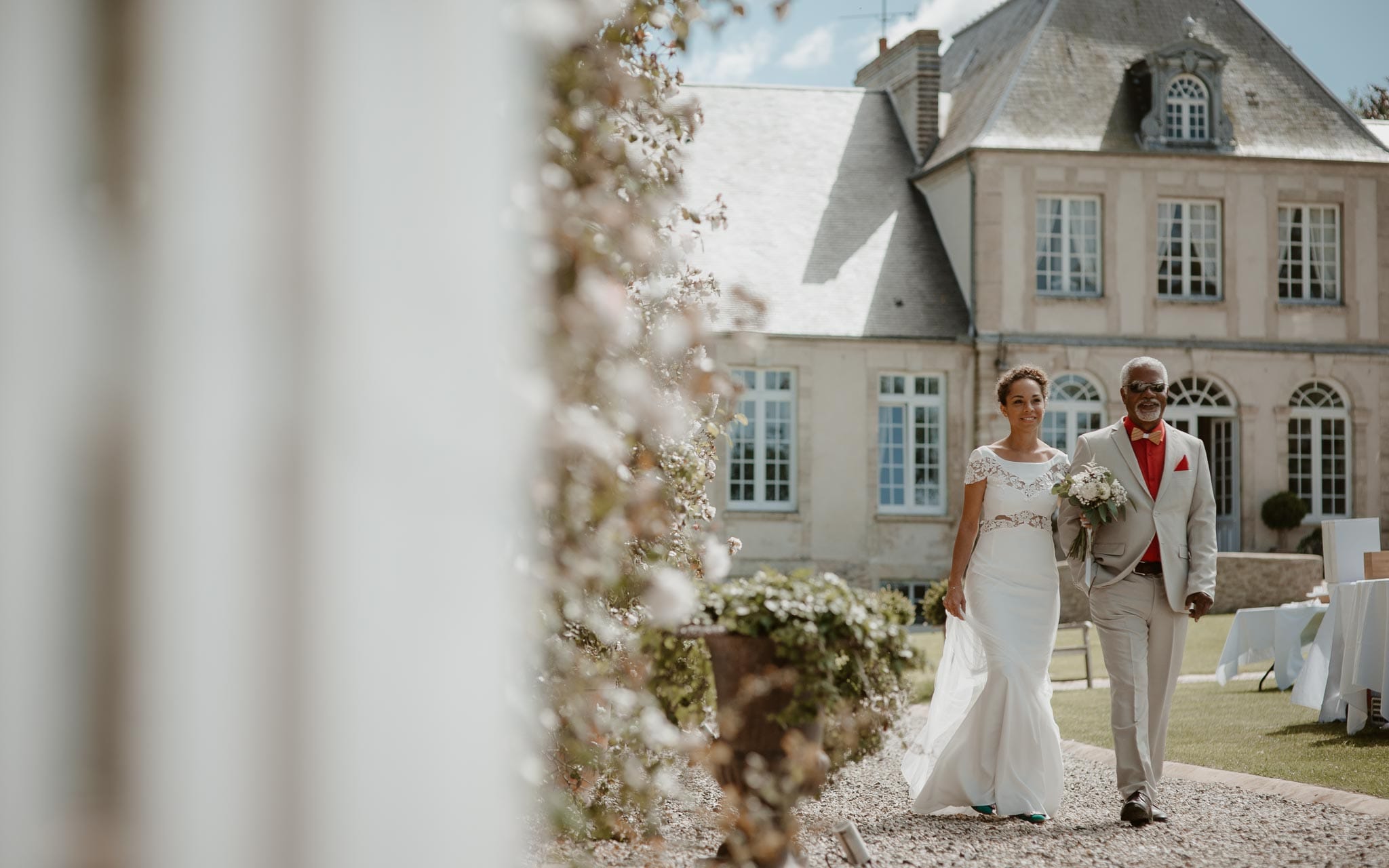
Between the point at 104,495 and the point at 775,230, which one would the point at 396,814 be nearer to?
the point at 104,495

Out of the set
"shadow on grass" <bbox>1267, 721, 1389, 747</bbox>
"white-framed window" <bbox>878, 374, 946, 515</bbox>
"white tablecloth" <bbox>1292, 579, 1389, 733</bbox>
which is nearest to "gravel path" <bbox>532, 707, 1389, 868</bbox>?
"shadow on grass" <bbox>1267, 721, 1389, 747</bbox>

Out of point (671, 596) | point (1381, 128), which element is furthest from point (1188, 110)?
point (671, 596)

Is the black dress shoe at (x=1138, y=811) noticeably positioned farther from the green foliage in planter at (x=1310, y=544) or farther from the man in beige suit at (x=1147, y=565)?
the green foliage in planter at (x=1310, y=544)

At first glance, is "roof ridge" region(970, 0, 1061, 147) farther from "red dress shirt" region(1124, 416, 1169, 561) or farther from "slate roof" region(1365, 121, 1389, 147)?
"red dress shirt" region(1124, 416, 1169, 561)

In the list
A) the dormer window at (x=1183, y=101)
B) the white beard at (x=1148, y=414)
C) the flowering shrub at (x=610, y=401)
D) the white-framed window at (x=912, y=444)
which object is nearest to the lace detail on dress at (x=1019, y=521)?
the white beard at (x=1148, y=414)

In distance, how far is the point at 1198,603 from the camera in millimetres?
6121

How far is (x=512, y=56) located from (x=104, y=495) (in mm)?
909

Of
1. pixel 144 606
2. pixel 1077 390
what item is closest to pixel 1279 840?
pixel 144 606

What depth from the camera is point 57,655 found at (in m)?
1.40

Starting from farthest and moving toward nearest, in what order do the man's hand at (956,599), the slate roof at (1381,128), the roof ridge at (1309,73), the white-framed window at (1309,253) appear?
the slate roof at (1381,128) < the roof ridge at (1309,73) < the white-framed window at (1309,253) < the man's hand at (956,599)

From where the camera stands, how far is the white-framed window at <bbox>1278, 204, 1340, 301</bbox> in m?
23.4

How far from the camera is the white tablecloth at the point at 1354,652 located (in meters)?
8.32

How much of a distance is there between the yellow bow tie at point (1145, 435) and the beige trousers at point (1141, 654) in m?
0.65

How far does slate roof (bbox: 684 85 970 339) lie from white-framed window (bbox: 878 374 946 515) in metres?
0.92
